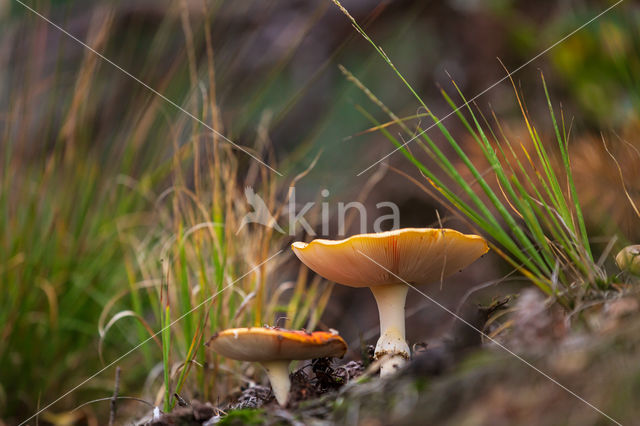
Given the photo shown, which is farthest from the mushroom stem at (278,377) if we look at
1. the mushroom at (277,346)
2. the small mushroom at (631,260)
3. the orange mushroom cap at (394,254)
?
the small mushroom at (631,260)

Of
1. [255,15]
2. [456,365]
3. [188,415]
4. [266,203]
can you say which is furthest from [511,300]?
[255,15]

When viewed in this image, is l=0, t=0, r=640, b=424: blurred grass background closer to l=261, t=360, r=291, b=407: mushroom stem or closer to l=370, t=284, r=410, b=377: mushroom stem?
l=261, t=360, r=291, b=407: mushroom stem

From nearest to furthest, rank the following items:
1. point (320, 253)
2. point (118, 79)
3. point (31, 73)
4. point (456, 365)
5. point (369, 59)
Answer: point (456, 365) < point (320, 253) < point (31, 73) < point (118, 79) < point (369, 59)

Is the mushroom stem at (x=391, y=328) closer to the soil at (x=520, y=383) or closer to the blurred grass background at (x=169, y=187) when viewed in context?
the soil at (x=520, y=383)

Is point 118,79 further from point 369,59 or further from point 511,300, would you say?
point 511,300

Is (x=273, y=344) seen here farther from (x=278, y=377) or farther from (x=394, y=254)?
(x=394, y=254)
